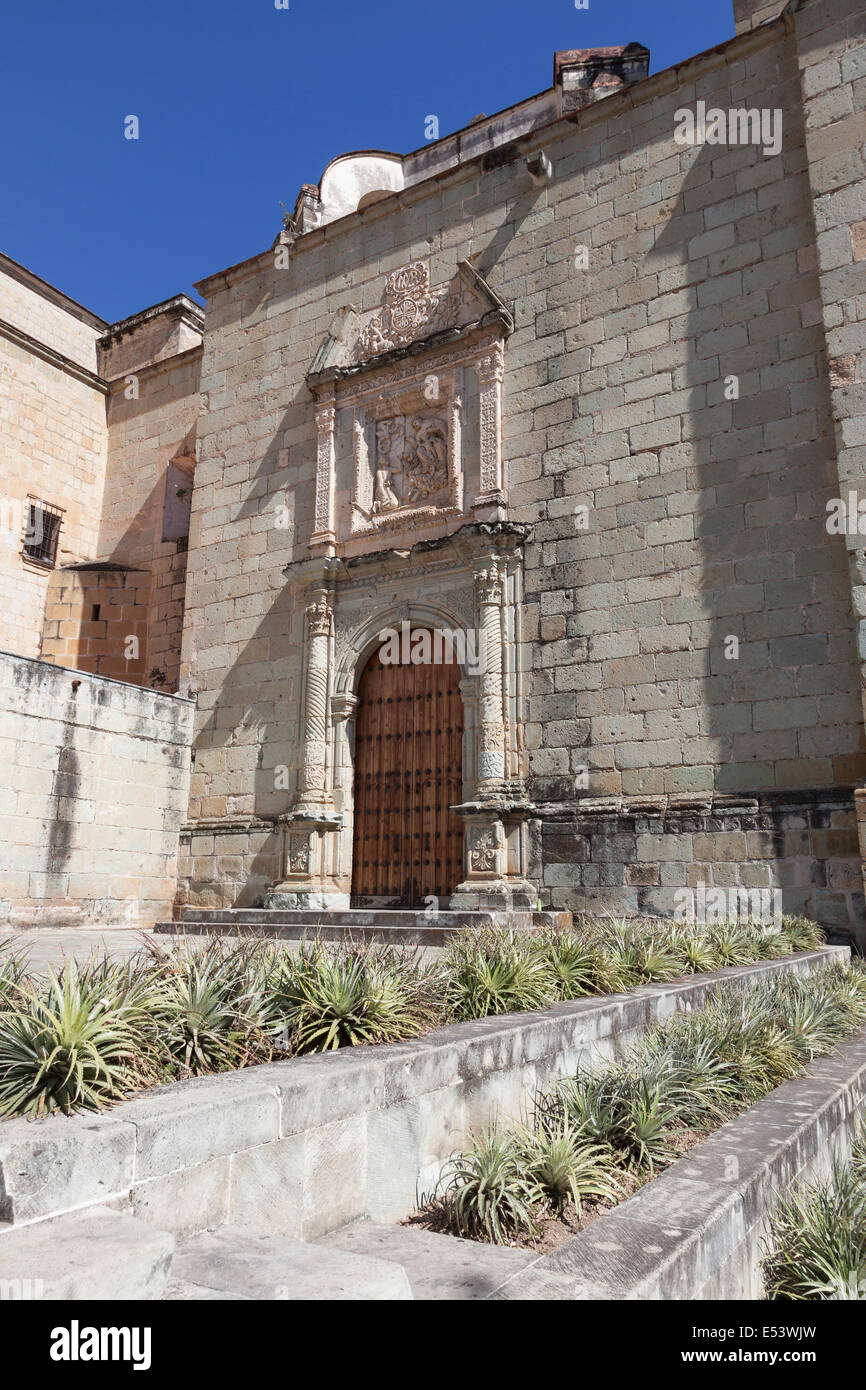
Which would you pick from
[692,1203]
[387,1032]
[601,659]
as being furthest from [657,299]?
[692,1203]

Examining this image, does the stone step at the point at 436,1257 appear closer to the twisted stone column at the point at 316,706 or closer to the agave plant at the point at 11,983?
the agave plant at the point at 11,983

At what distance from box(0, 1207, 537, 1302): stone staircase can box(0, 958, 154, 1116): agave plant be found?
39cm

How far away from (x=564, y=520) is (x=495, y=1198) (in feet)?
24.8

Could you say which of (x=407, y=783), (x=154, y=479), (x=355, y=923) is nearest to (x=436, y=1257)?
(x=355, y=923)

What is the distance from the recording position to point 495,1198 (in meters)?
2.57

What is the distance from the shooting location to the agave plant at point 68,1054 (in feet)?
6.97

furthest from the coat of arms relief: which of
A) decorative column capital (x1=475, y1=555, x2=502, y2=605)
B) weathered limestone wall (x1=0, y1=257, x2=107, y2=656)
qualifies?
weathered limestone wall (x1=0, y1=257, x2=107, y2=656)

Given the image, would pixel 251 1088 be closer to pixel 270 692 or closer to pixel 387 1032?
pixel 387 1032

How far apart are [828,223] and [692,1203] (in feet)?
27.1

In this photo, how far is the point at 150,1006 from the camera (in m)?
2.72

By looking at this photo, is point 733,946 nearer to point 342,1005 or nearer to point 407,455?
point 342,1005

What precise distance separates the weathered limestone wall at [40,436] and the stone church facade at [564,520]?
11.6 feet

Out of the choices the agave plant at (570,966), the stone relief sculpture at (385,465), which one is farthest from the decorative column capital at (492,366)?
the agave plant at (570,966)

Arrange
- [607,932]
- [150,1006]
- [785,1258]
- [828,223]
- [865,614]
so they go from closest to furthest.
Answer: [785,1258], [150,1006], [607,932], [865,614], [828,223]
